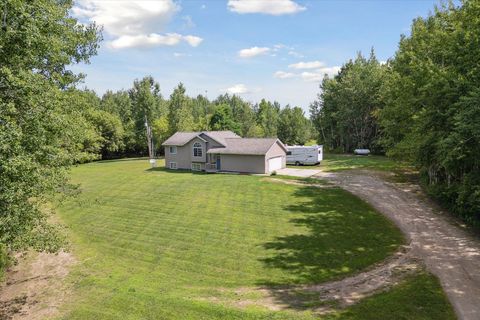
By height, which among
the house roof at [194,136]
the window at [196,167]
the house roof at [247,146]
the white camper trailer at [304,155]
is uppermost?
the house roof at [194,136]

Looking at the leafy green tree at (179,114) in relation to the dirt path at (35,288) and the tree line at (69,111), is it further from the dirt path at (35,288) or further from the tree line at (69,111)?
the dirt path at (35,288)

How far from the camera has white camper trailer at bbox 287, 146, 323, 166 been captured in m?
47.8

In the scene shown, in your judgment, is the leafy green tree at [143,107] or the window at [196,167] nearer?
the window at [196,167]

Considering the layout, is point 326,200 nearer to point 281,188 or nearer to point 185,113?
point 281,188

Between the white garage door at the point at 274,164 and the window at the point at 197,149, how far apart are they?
9972 mm

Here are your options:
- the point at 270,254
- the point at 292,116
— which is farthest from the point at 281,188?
the point at 292,116

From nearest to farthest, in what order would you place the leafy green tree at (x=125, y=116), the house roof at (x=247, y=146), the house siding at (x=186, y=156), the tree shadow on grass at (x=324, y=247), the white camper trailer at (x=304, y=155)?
1. the tree shadow on grass at (x=324, y=247)
2. the house roof at (x=247, y=146)
3. the house siding at (x=186, y=156)
4. the white camper trailer at (x=304, y=155)
5. the leafy green tree at (x=125, y=116)

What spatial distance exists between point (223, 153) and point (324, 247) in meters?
25.1

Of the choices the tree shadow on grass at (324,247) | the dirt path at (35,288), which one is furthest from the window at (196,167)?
the dirt path at (35,288)

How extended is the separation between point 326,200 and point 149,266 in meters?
15.6

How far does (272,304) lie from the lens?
13258 millimetres

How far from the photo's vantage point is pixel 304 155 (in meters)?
48.3

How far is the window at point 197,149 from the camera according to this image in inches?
1799

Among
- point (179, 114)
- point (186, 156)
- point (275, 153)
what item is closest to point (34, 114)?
point (275, 153)
